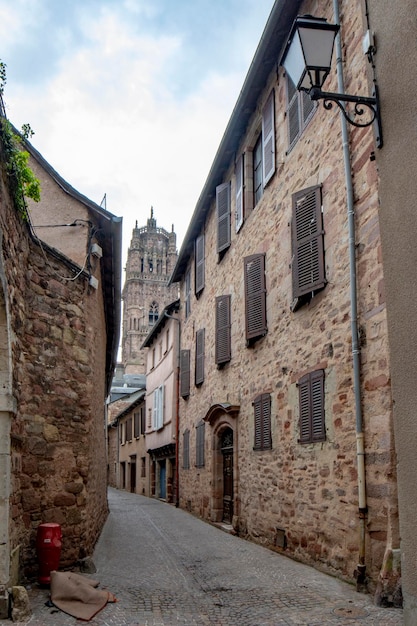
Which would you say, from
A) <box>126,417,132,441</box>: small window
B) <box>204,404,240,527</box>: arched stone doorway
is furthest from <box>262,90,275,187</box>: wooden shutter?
<box>126,417,132,441</box>: small window

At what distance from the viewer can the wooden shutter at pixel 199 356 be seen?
50.3 ft

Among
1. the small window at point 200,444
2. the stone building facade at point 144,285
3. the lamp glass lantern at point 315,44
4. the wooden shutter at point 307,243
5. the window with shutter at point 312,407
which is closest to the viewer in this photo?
the lamp glass lantern at point 315,44

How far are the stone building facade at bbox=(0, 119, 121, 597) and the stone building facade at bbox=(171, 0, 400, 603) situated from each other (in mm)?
2891

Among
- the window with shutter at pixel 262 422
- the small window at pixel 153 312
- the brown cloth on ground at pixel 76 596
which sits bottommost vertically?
the brown cloth on ground at pixel 76 596

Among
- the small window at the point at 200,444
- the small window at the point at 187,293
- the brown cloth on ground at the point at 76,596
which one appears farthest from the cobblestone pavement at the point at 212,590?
the small window at the point at 187,293

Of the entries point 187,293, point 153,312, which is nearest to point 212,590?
point 187,293

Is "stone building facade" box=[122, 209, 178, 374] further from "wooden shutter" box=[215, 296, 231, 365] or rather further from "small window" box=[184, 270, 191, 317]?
"wooden shutter" box=[215, 296, 231, 365]

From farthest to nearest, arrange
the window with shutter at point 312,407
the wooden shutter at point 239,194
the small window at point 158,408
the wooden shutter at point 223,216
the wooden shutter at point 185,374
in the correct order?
the small window at point 158,408
the wooden shutter at point 185,374
the wooden shutter at point 223,216
the wooden shutter at point 239,194
the window with shutter at point 312,407

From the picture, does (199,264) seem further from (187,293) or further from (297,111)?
(297,111)

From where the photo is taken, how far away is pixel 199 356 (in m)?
15.6

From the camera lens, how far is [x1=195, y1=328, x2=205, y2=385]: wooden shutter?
15.3 meters

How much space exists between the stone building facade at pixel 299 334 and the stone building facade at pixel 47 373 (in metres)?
2.89

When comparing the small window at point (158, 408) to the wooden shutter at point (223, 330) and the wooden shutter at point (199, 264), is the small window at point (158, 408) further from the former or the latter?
the wooden shutter at point (223, 330)

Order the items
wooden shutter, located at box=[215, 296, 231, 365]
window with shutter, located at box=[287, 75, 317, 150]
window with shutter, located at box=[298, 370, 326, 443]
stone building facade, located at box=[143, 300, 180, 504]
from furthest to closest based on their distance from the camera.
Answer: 1. stone building facade, located at box=[143, 300, 180, 504]
2. wooden shutter, located at box=[215, 296, 231, 365]
3. window with shutter, located at box=[287, 75, 317, 150]
4. window with shutter, located at box=[298, 370, 326, 443]
